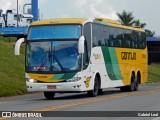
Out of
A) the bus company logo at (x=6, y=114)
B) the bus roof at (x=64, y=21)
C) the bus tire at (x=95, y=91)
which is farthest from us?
Answer: the bus tire at (x=95, y=91)

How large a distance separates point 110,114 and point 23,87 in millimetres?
16972

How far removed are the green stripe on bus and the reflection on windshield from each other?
3399 millimetres

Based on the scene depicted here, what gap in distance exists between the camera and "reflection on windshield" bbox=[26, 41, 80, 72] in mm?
23344

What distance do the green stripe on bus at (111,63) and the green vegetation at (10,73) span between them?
20.1ft

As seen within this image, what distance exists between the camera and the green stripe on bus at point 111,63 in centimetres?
2691

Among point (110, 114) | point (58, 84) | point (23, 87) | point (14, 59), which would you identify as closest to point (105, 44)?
point (58, 84)

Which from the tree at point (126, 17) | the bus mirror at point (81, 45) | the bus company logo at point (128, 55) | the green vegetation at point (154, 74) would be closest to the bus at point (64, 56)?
the bus mirror at point (81, 45)

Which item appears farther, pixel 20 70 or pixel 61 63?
pixel 20 70

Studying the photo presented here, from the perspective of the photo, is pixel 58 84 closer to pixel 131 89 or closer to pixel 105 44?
pixel 105 44

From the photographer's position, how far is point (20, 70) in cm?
3694

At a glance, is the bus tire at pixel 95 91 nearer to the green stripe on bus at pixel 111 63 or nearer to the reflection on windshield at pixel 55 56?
the green stripe on bus at pixel 111 63

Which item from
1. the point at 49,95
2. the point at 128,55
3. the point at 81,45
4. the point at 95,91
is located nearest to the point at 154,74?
the point at 128,55

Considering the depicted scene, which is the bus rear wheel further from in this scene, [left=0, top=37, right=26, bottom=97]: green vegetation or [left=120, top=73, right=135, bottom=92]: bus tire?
[left=0, top=37, right=26, bottom=97]: green vegetation

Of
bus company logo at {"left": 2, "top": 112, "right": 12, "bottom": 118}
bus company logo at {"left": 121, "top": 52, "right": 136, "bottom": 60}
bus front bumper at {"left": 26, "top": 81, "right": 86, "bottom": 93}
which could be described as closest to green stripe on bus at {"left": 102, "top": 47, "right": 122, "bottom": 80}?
bus company logo at {"left": 121, "top": 52, "right": 136, "bottom": 60}
